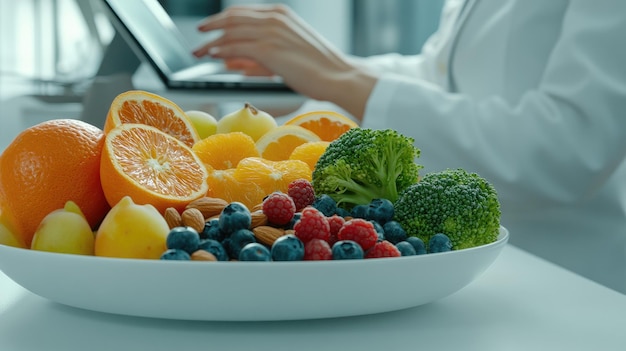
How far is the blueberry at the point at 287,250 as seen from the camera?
1.38 ft

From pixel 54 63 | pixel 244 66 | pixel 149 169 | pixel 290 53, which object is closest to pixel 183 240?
pixel 149 169

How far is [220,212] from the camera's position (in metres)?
0.50

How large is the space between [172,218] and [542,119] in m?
0.79

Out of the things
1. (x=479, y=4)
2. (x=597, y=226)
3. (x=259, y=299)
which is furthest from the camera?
(x=479, y=4)

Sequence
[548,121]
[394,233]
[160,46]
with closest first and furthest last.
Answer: [394,233] < [548,121] < [160,46]

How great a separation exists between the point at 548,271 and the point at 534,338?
199mm

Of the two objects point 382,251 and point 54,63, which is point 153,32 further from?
point 382,251

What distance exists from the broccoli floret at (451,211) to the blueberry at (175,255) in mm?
174

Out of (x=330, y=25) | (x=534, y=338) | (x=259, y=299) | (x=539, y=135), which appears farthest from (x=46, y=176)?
(x=330, y=25)

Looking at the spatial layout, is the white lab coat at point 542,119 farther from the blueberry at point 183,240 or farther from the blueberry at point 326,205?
the blueberry at point 183,240

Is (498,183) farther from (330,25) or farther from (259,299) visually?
(330,25)

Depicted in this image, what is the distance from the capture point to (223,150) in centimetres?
62

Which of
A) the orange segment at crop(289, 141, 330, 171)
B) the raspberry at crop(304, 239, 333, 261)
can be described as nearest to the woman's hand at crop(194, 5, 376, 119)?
the orange segment at crop(289, 141, 330, 171)

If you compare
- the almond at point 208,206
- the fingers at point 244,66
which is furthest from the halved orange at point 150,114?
the fingers at point 244,66
